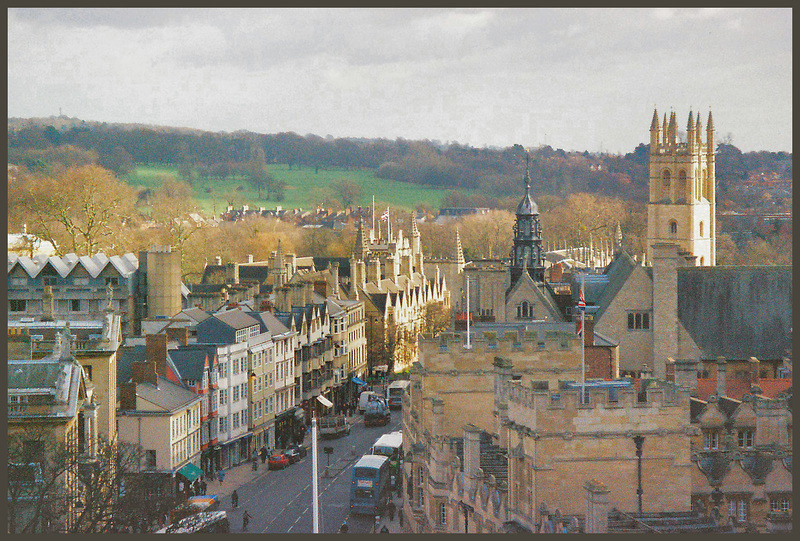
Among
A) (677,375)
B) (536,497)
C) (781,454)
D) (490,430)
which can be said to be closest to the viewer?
(536,497)

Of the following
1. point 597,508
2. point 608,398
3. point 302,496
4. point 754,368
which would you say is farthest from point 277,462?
point 597,508

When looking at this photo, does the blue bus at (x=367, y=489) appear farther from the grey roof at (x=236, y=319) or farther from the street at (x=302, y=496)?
the grey roof at (x=236, y=319)

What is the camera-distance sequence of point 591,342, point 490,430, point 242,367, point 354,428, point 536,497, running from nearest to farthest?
point 536,497, point 490,430, point 591,342, point 242,367, point 354,428

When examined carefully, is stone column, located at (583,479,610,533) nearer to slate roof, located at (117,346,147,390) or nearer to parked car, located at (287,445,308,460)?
slate roof, located at (117,346,147,390)

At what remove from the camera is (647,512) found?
112 ft

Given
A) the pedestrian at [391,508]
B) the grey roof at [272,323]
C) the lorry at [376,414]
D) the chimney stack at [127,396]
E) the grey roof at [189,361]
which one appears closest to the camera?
the pedestrian at [391,508]

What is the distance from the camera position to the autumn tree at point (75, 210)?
5153 inches

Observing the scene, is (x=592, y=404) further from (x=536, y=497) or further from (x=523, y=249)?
(x=523, y=249)

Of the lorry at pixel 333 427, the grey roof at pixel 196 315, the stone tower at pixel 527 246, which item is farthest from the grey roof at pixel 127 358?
the stone tower at pixel 527 246

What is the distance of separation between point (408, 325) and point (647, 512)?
300 feet

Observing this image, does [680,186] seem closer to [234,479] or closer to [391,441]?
[391,441]

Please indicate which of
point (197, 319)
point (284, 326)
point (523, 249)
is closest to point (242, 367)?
point (197, 319)

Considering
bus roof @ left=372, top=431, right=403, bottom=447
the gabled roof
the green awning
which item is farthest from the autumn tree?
the green awning

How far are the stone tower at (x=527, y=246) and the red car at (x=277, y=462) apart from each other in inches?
740
